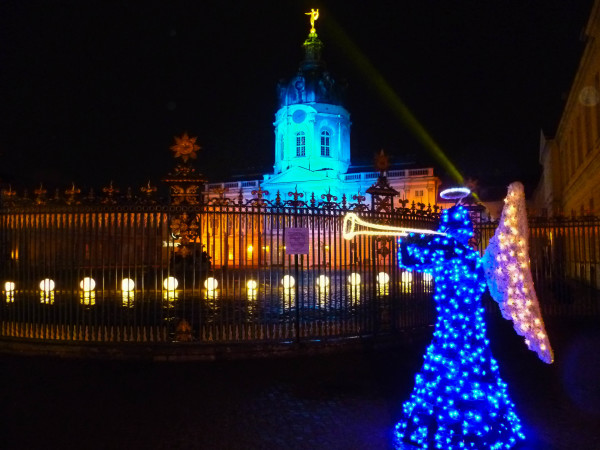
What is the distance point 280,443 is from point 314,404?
1.31m

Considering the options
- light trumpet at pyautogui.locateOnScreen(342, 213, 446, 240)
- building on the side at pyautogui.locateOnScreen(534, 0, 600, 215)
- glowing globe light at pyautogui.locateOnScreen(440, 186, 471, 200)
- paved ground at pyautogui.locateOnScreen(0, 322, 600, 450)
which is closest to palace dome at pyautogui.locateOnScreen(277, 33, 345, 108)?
building on the side at pyautogui.locateOnScreen(534, 0, 600, 215)

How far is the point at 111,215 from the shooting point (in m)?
9.46

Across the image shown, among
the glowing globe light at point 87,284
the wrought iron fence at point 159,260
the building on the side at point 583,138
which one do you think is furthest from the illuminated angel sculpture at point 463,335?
the building on the side at point 583,138

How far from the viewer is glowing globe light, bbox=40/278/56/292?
9.54 metres

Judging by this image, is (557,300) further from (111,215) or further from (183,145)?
(111,215)

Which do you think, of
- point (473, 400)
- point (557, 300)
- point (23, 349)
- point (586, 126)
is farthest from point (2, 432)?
point (586, 126)

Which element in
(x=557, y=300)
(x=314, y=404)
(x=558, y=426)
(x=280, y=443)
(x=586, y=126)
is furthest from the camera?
(x=586, y=126)

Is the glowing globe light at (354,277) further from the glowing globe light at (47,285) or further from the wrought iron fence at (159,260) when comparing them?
the glowing globe light at (47,285)

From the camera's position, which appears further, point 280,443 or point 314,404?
point 314,404

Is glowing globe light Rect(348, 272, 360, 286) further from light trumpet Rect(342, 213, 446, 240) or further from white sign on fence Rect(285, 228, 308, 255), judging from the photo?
light trumpet Rect(342, 213, 446, 240)

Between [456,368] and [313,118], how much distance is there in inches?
2083

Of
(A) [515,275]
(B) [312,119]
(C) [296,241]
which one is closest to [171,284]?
(C) [296,241]

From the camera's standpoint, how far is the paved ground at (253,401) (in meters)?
5.48

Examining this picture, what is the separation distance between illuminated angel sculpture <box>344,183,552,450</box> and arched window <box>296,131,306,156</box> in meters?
52.4
